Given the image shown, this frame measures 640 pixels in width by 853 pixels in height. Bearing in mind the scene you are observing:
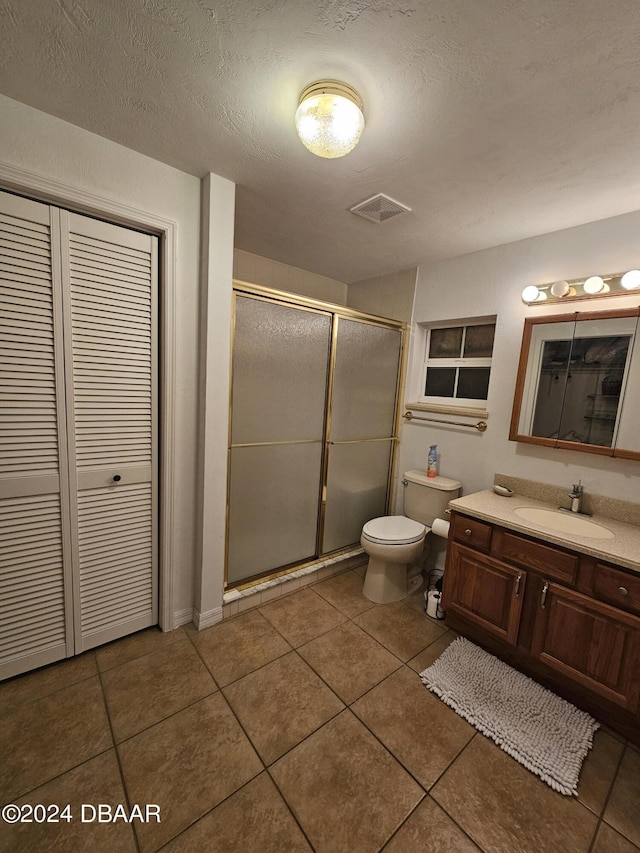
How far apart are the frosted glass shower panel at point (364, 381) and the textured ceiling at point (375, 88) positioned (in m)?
0.88

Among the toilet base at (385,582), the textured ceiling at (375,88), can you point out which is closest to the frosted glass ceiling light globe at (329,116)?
the textured ceiling at (375,88)

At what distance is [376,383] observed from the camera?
2.59m

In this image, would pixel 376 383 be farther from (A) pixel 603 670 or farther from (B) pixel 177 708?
(B) pixel 177 708

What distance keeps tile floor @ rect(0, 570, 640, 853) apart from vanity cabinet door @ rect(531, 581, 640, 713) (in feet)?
0.80

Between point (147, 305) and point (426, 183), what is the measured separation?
4.66 ft

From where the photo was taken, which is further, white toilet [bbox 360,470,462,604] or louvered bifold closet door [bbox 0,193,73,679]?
white toilet [bbox 360,470,462,604]

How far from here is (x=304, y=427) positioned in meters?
2.22

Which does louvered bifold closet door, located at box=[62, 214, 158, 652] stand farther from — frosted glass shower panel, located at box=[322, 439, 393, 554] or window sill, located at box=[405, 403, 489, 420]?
window sill, located at box=[405, 403, 489, 420]

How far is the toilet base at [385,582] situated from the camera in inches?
86.9

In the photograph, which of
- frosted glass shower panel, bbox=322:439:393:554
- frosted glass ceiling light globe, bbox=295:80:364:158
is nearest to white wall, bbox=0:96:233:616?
frosted glass ceiling light globe, bbox=295:80:364:158

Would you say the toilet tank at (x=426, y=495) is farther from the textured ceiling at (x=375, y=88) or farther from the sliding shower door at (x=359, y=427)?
the textured ceiling at (x=375, y=88)

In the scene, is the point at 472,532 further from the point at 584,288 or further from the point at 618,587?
the point at 584,288

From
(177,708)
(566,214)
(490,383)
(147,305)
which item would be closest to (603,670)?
(490,383)

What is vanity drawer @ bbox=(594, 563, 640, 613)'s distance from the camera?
4.35 ft
